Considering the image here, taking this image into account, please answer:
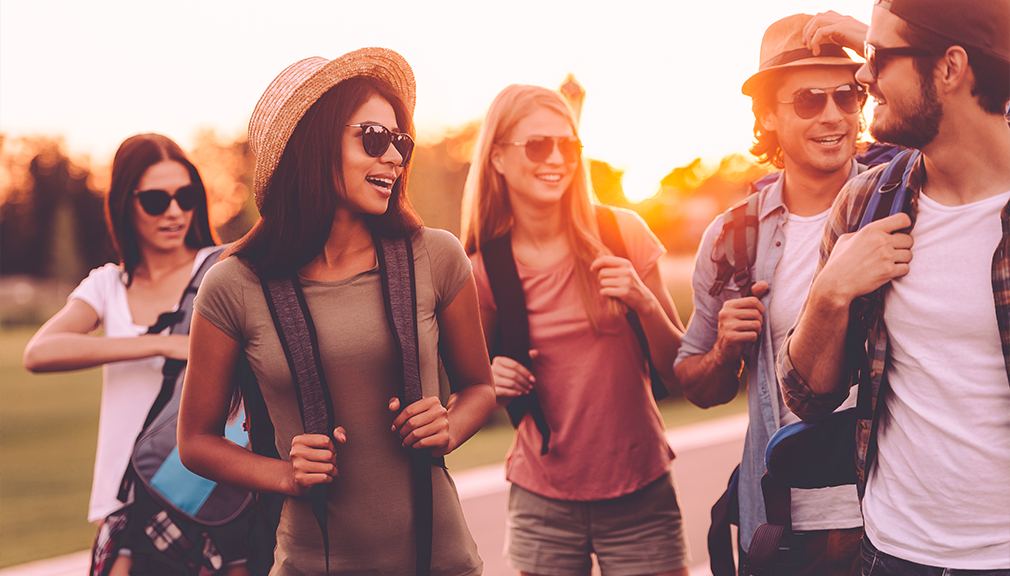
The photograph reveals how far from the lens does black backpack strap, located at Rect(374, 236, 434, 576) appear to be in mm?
2344

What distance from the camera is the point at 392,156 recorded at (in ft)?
8.11

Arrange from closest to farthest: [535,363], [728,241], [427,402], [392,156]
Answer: [427,402], [392,156], [728,241], [535,363]

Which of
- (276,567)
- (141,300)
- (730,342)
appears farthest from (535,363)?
(141,300)

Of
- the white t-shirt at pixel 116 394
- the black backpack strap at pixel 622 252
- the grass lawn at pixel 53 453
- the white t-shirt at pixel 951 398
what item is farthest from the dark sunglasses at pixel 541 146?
the grass lawn at pixel 53 453

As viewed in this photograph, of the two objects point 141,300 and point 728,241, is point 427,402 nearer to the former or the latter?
point 728,241

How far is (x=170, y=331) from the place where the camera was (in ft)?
11.1

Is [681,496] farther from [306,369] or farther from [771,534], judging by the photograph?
[306,369]

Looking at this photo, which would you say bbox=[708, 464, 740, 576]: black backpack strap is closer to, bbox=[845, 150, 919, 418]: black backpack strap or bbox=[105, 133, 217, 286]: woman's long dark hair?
bbox=[845, 150, 919, 418]: black backpack strap

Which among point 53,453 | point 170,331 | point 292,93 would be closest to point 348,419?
point 292,93

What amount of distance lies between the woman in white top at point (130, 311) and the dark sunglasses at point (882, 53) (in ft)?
8.74

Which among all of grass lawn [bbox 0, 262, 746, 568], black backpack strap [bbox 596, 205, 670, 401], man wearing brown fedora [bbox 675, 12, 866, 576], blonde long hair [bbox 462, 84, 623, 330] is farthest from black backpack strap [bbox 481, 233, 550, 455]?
grass lawn [bbox 0, 262, 746, 568]

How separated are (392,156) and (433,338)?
22.7 inches

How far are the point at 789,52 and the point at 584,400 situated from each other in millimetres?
1586

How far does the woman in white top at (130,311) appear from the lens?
3.26m
